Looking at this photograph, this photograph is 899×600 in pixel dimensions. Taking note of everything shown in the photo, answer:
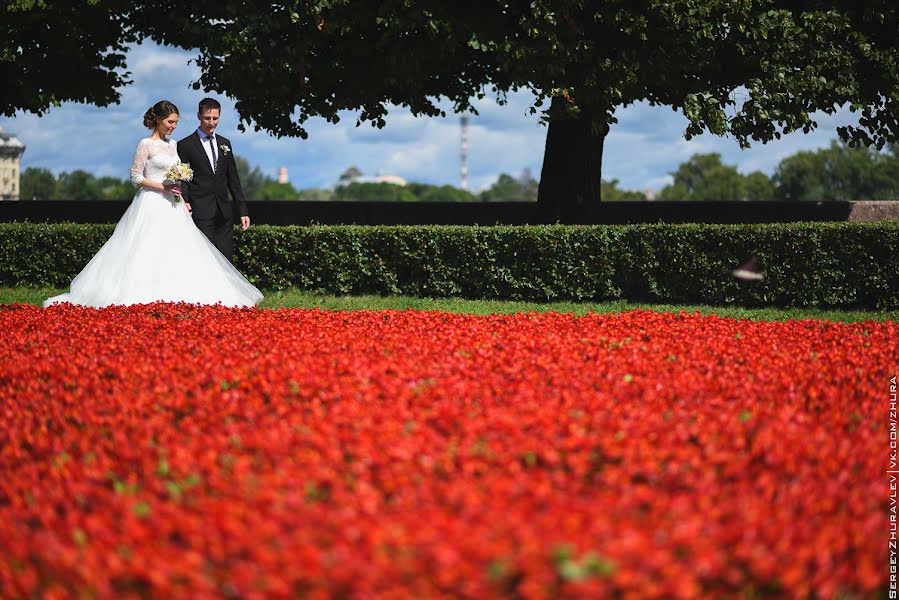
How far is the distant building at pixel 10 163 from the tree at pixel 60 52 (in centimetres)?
10644

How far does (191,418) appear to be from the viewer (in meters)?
4.78

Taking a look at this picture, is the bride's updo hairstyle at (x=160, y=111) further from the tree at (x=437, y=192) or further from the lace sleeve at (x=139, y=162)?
the tree at (x=437, y=192)

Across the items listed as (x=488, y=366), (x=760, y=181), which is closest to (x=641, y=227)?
(x=488, y=366)

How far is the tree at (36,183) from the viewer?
5079 inches

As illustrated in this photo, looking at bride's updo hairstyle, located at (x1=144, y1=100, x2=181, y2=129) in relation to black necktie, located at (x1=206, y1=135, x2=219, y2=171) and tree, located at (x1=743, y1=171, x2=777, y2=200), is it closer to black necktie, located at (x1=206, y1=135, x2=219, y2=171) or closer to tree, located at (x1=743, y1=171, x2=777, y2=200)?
black necktie, located at (x1=206, y1=135, x2=219, y2=171)

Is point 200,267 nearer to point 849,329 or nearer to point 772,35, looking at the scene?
point 849,329

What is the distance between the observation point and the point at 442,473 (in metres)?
3.82

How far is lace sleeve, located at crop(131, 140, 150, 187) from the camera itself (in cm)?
1142

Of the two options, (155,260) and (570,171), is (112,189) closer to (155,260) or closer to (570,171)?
(570,171)

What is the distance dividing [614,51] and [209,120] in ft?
25.1

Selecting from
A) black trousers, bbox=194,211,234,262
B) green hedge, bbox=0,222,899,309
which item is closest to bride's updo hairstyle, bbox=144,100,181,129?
black trousers, bbox=194,211,234,262

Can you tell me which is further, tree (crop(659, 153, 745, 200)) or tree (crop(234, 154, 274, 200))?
tree (crop(234, 154, 274, 200))

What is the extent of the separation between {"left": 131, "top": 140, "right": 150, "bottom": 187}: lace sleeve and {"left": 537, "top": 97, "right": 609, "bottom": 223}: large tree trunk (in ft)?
30.3

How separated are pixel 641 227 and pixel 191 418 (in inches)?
423
